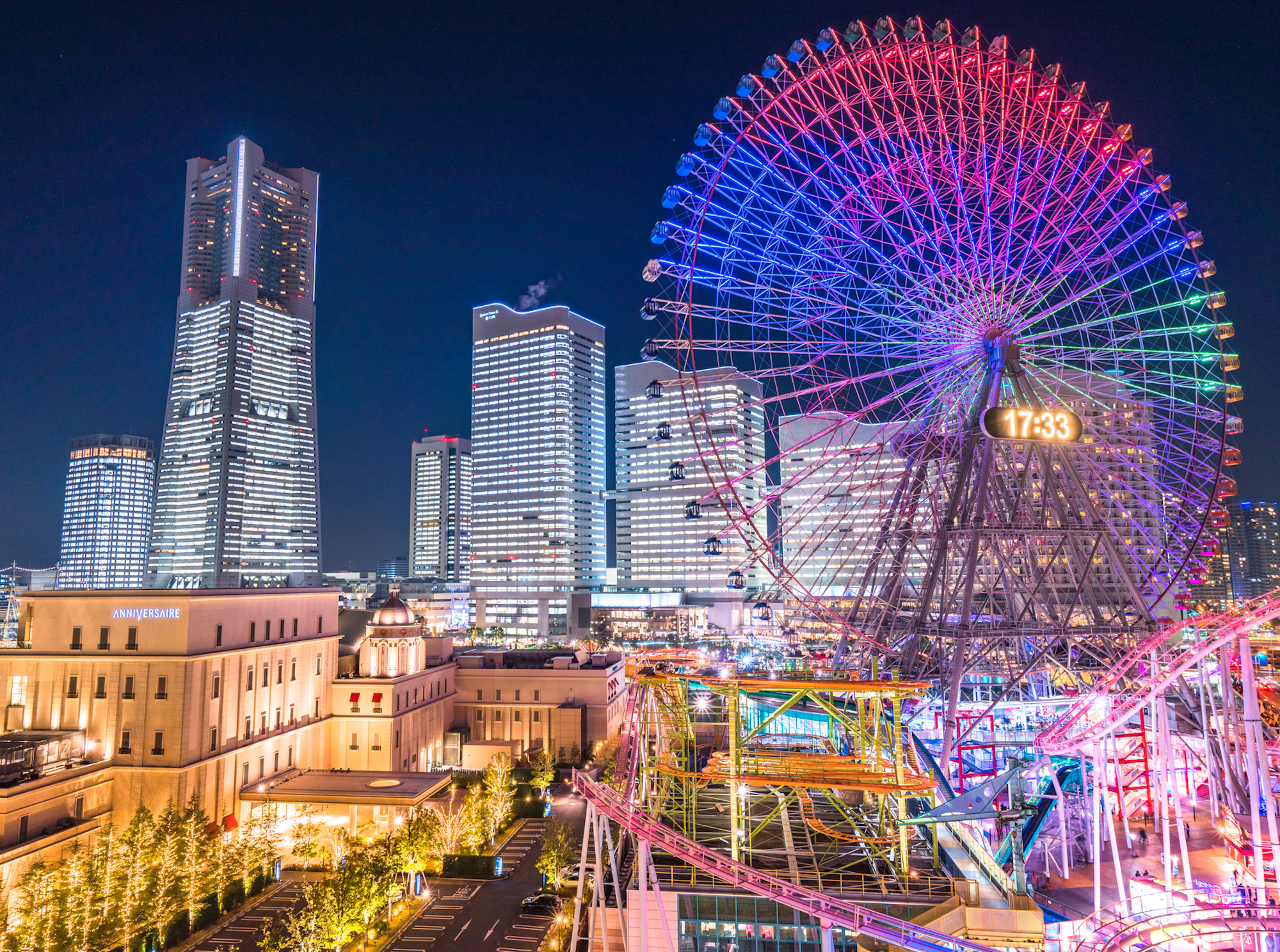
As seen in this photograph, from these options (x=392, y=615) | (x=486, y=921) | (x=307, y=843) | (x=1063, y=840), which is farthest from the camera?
(x=392, y=615)

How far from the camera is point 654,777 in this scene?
38281 mm

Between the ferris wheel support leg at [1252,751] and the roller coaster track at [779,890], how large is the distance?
11.5 metres

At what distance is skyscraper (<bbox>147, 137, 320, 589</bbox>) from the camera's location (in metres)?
180

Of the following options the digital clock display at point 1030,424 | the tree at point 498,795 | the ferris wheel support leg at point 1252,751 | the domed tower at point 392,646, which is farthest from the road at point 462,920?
the digital clock display at point 1030,424

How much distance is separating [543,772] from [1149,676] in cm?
4406

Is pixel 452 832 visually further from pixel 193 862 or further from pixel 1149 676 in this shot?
pixel 1149 676

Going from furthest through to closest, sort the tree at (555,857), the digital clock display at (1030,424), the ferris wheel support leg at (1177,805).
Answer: the tree at (555,857) → the ferris wheel support leg at (1177,805) → the digital clock display at (1030,424)

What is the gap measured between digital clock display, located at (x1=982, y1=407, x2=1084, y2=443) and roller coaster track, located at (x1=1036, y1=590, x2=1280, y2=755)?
803 cm

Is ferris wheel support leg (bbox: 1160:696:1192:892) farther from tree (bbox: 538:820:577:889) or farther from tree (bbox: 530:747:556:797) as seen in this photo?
tree (bbox: 530:747:556:797)

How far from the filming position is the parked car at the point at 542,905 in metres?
40.4

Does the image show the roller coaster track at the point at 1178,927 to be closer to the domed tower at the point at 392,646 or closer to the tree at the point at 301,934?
the tree at the point at 301,934

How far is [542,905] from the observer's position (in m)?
40.8

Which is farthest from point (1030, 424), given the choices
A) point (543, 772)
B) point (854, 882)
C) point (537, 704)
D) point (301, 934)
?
point (537, 704)

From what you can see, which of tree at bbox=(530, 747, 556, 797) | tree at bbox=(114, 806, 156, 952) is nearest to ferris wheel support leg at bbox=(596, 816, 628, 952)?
tree at bbox=(114, 806, 156, 952)
